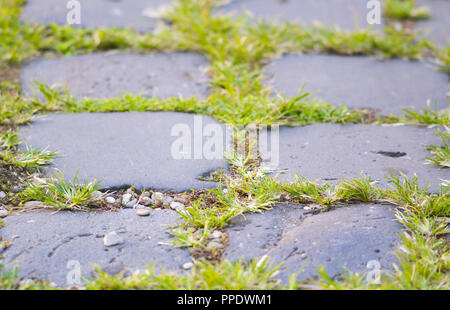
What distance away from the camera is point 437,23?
11.5ft

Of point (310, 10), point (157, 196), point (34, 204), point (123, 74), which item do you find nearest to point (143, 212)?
point (157, 196)

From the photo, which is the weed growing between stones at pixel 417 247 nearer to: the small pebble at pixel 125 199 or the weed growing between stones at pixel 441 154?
the weed growing between stones at pixel 441 154

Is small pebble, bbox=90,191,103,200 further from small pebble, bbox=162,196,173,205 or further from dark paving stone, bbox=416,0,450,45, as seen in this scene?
dark paving stone, bbox=416,0,450,45

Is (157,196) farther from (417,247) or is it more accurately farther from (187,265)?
(417,247)

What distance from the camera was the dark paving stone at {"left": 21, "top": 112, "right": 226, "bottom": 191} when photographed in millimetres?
2006

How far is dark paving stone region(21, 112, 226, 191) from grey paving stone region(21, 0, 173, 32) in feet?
3.76

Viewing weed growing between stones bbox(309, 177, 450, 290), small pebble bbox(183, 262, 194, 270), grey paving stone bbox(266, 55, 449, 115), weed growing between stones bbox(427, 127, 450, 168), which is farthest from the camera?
grey paving stone bbox(266, 55, 449, 115)

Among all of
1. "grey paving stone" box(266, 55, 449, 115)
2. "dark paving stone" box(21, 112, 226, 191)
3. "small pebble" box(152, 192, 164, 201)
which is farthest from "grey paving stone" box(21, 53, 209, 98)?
"small pebble" box(152, 192, 164, 201)

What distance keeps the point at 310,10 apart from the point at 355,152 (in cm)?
179

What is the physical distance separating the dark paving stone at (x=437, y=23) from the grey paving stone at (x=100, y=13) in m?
1.97

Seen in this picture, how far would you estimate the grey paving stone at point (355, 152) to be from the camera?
6.60 feet

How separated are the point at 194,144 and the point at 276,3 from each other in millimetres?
1941

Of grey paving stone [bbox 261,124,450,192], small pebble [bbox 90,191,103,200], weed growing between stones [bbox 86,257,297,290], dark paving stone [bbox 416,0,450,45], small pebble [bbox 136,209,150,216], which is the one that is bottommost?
weed growing between stones [bbox 86,257,297,290]
